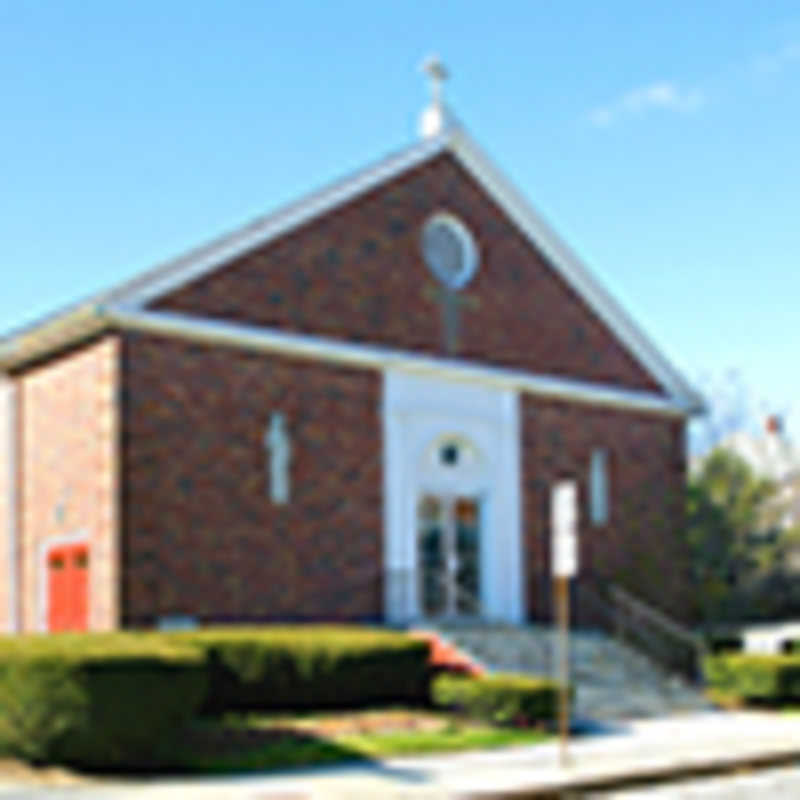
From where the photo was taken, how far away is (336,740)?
50.2 ft

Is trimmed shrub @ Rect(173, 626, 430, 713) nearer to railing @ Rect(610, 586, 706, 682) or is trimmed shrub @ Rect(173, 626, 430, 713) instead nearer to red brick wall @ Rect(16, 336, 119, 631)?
red brick wall @ Rect(16, 336, 119, 631)

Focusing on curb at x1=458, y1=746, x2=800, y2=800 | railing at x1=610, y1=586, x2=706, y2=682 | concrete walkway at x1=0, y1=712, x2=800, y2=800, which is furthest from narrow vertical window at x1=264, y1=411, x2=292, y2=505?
curb at x1=458, y1=746, x2=800, y2=800

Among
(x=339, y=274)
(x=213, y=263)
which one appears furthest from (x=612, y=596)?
(x=213, y=263)

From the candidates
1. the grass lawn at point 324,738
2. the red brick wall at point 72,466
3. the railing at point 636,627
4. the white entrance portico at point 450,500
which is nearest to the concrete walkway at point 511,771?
the grass lawn at point 324,738

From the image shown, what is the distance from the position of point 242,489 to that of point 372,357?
3327 mm

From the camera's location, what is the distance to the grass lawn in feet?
45.5

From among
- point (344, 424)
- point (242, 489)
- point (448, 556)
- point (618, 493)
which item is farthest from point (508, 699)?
point (618, 493)

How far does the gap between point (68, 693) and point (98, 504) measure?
6979 millimetres

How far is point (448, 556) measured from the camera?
77.1ft

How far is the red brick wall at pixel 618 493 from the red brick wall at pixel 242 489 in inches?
146

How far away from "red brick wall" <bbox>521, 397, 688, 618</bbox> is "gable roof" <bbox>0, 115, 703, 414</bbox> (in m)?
1.32

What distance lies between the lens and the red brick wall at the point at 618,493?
80.7ft

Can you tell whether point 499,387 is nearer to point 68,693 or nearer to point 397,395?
point 397,395

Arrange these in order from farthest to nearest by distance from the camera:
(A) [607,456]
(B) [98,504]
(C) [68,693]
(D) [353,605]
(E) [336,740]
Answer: (A) [607,456] < (D) [353,605] < (B) [98,504] < (E) [336,740] < (C) [68,693]
